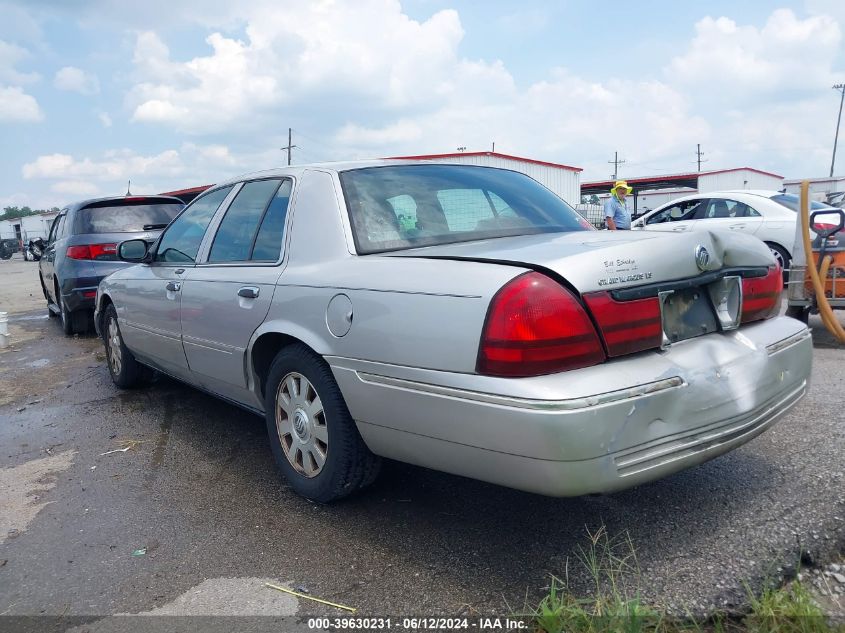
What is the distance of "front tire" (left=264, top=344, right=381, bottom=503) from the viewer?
2.79 metres

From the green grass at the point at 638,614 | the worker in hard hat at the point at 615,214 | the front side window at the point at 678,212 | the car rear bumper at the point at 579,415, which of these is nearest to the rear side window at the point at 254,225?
the car rear bumper at the point at 579,415

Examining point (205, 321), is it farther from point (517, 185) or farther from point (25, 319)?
point (25, 319)

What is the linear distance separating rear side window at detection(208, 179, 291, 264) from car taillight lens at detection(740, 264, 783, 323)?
2107 millimetres

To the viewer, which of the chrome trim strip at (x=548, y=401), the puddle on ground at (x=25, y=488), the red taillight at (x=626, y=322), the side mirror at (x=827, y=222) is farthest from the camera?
the side mirror at (x=827, y=222)

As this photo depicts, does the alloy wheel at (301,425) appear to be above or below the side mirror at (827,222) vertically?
below

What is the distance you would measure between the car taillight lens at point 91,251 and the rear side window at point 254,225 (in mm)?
4803

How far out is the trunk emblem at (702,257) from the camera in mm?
2549

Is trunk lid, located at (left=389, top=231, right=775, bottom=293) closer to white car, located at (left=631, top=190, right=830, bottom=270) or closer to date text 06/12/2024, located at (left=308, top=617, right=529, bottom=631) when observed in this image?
date text 06/12/2024, located at (left=308, top=617, right=529, bottom=631)

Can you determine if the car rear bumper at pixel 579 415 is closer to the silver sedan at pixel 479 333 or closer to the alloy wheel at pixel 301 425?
the silver sedan at pixel 479 333

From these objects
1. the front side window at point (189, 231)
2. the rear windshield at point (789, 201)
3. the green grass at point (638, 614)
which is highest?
the front side window at point (189, 231)

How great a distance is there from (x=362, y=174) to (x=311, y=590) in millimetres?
1882

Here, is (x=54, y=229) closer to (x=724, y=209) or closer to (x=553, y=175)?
(x=724, y=209)

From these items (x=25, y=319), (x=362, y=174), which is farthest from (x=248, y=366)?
(x=25, y=319)

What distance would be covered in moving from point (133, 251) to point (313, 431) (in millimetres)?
2533
